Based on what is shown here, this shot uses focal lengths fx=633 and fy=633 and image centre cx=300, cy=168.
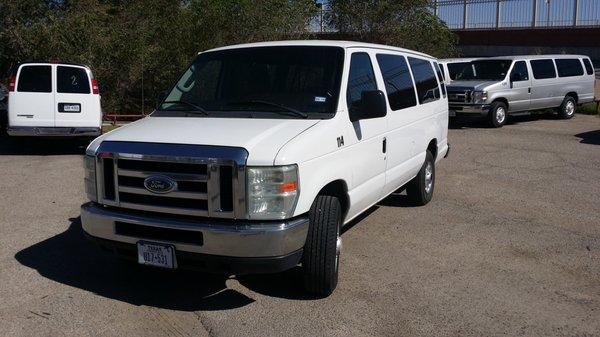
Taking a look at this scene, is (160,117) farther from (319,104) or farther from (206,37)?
(206,37)

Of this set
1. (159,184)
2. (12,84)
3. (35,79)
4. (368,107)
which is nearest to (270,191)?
(159,184)

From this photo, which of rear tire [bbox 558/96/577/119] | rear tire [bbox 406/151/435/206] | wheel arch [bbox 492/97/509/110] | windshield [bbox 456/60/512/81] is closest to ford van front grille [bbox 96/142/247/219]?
rear tire [bbox 406/151/435/206]

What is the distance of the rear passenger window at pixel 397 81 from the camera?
21.8ft

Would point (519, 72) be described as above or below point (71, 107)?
above

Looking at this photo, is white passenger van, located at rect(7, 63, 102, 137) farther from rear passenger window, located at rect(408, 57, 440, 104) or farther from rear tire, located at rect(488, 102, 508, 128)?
rear tire, located at rect(488, 102, 508, 128)

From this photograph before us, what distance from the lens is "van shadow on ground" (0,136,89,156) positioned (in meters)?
13.1

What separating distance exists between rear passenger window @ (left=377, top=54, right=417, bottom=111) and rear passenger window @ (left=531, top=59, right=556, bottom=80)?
1246 cm

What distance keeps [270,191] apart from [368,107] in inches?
58.1

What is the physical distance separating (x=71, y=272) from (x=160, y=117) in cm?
163

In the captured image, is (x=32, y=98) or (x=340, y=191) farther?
(x=32, y=98)

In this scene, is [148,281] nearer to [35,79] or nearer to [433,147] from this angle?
[433,147]

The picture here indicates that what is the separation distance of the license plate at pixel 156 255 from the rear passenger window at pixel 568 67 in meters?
17.3

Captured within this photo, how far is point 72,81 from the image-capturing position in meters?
12.4

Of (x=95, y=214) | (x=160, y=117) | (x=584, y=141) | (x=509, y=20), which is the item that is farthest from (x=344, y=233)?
(x=509, y=20)
